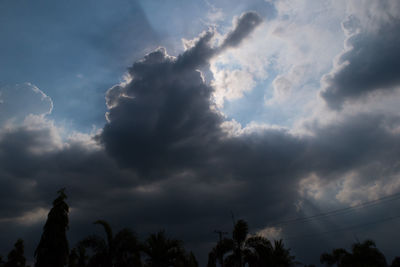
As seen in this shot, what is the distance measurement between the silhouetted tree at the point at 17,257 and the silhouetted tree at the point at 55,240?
824 inches

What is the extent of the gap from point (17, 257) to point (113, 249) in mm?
21233

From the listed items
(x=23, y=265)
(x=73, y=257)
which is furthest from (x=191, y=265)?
(x=23, y=265)

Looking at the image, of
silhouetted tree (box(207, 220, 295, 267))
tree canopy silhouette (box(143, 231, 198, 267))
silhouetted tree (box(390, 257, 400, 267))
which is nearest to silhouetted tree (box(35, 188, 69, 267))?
tree canopy silhouette (box(143, 231, 198, 267))

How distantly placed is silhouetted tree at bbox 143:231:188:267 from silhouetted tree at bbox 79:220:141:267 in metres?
1.18

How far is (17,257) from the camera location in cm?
3491

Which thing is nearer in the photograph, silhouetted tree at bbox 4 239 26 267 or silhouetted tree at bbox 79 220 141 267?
silhouetted tree at bbox 79 220 141 267

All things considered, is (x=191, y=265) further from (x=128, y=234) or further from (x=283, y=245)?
(x=283, y=245)

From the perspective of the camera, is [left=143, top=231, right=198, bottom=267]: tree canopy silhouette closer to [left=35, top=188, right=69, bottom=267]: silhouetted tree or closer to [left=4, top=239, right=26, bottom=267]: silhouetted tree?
[left=35, top=188, right=69, bottom=267]: silhouetted tree

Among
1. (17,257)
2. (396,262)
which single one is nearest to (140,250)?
(17,257)

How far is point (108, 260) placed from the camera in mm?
23312

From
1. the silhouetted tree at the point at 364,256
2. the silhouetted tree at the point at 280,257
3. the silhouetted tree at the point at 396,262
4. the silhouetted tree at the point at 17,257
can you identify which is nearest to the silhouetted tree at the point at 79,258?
the silhouetted tree at the point at 17,257

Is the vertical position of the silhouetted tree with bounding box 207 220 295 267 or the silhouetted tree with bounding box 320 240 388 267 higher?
the silhouetted tree with bounding box 207 220 295 267

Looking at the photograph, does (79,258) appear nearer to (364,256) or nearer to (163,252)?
(163,252)

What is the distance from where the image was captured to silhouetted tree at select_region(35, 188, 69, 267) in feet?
63.5
